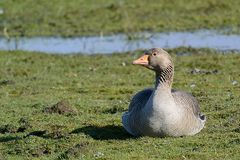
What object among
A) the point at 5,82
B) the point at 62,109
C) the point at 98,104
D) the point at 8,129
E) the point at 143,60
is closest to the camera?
the point at 143,60

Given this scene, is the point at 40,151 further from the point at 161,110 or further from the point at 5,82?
the point at 5,82

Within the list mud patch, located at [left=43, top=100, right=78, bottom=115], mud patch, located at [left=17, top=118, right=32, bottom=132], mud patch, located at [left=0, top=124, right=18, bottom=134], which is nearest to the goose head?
mud patch, located at [left=17, top=118, right=32, bottom=132]

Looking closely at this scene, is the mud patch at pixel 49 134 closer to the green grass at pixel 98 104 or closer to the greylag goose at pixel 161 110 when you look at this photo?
the green grass at pixel 98 104

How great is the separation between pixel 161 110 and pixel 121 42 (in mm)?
14763

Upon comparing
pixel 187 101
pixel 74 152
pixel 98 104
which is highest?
pixel 187 101

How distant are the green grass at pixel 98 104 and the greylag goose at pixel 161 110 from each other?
0.15 metres

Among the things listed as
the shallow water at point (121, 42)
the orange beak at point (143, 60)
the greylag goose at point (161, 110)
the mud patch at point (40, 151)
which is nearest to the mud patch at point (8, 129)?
the mud patch at point (40, 151)

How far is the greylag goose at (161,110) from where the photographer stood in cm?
1059

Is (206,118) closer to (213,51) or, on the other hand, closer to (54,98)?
(54,98)

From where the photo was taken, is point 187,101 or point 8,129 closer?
point 187,101

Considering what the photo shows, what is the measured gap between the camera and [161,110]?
34.5 feet

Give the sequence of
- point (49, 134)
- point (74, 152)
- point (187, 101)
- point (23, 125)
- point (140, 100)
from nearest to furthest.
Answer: point (74, 152) < point (140, 100) < point (187, 101) < point (49, 134) < point (23, 125)

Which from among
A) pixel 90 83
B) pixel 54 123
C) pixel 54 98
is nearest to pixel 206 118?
pixel 54 123

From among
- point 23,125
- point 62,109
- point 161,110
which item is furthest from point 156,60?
point 62,109
